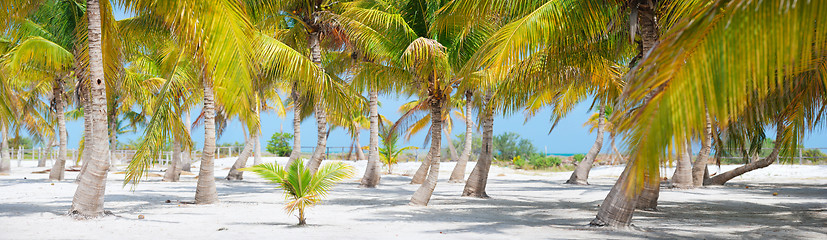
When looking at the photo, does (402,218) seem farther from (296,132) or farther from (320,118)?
(296,132)

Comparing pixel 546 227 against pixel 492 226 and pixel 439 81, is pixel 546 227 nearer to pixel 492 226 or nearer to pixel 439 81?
pixel 492 226

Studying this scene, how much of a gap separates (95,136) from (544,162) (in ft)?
96.2

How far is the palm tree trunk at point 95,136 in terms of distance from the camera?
7.99 metres

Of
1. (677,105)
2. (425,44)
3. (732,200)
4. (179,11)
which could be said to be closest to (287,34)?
(425,44)

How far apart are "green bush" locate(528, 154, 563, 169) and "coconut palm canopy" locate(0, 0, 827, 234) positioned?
51.6 ft

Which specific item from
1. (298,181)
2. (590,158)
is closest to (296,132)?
(590,158)

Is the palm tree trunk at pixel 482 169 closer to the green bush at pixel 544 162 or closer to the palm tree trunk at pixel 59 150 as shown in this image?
the palm tree trunk at pixel 59 150

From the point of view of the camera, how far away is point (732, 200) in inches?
506

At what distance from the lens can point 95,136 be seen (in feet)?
26.8

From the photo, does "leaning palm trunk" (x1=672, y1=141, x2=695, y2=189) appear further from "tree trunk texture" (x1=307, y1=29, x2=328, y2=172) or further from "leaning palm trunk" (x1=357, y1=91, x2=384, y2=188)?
"tree trunk texture" (x1=307, y1=29, x2=328, y2=172)

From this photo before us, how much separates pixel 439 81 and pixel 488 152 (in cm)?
276

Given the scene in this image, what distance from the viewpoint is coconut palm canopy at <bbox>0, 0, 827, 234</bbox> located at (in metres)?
2.59

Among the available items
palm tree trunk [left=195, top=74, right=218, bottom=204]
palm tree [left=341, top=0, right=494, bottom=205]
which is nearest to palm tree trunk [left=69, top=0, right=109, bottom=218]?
palm tree trunk [left=195, top=74, right=218, bottom=204]

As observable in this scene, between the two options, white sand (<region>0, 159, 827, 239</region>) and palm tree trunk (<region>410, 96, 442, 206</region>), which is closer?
white sand (<region>0, 159, 827, 239</region>)
